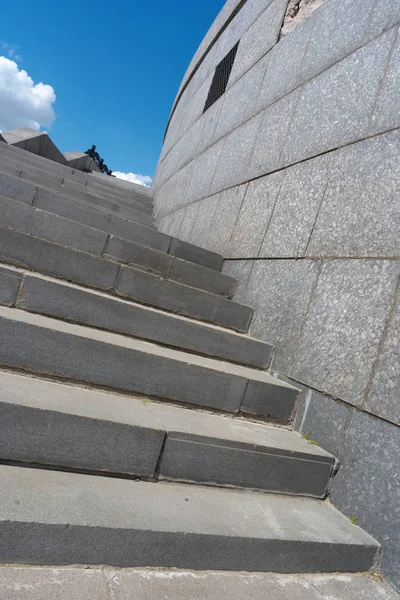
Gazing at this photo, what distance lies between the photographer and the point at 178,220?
7.56m

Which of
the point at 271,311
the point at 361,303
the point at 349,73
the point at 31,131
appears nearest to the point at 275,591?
the point at 361,303

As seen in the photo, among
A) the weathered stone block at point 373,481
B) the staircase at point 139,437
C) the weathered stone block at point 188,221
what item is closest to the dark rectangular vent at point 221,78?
the weathered stone block at point 188,221

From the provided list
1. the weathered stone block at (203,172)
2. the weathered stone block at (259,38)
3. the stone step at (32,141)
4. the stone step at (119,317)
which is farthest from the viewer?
the stone step at (32,141)

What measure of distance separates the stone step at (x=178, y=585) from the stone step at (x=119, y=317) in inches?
63.0

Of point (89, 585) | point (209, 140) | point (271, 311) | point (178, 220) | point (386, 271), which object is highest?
point (209, 140)

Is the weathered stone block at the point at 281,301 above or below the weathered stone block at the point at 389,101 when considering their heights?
below

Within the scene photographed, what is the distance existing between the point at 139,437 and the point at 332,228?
208 cm

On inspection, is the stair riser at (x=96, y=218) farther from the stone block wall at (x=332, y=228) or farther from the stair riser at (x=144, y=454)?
the stair riser at (x=144, y=454)

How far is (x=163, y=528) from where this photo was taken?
5.90 feet

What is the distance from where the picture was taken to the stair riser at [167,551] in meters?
1.60

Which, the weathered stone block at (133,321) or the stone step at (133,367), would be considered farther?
the weathered stone block at (133,321)

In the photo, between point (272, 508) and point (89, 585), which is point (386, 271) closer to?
point (272, 508)

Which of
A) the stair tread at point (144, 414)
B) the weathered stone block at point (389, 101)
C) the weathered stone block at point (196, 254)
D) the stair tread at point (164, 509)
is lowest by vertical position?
the stair tread at point (164, 509)

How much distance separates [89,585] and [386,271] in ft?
7.22
